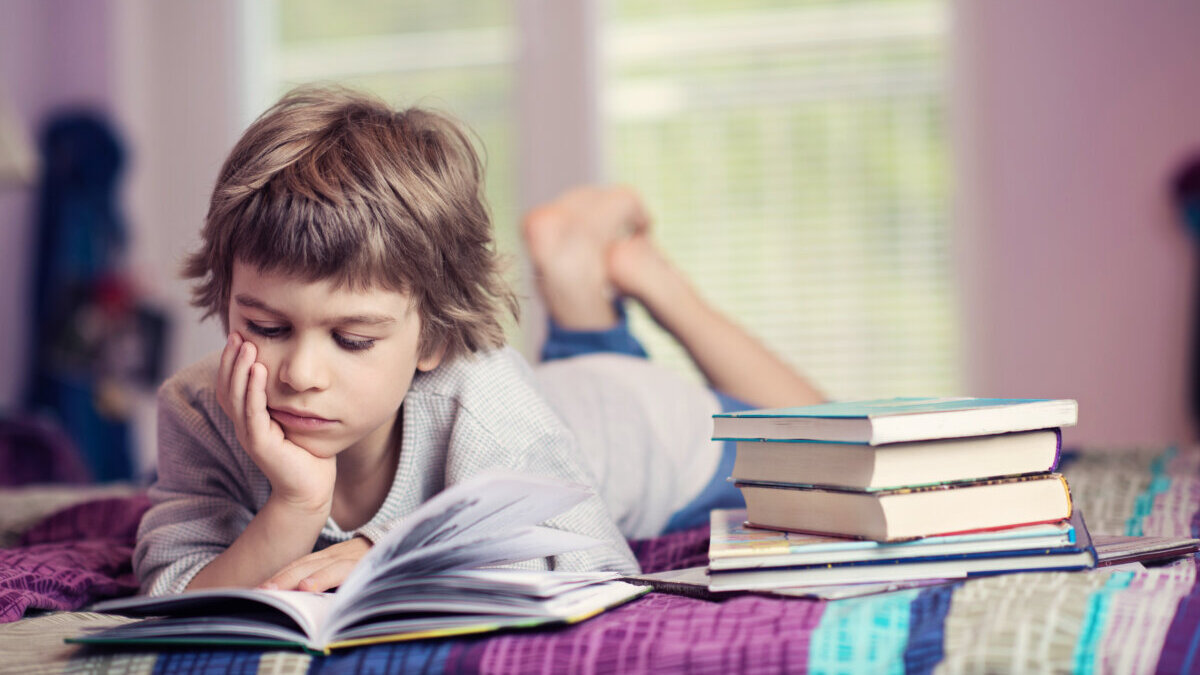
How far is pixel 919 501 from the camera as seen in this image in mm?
768

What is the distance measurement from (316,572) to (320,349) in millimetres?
181

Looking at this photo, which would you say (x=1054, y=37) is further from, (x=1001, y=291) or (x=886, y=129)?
(x=1001, y=291)

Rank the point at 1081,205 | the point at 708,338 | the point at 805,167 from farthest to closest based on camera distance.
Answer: the point at 805,167, the point at 1081,205, the point at 708,338

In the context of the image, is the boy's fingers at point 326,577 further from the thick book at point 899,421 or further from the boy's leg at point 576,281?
the boy's leg at point 576,281

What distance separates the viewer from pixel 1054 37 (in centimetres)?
287

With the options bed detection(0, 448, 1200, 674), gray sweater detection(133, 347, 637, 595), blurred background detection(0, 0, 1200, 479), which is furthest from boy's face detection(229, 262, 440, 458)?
blurred background detection(0, 0, 1200, 479)

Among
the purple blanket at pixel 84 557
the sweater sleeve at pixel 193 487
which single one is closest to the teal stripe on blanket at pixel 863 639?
the purple blanket at pixel 84 557

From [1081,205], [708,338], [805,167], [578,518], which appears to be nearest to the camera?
[578,518]

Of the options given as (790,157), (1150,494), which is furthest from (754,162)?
(1150,494)

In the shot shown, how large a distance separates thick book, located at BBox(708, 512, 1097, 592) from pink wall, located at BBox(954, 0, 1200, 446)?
2205 mm

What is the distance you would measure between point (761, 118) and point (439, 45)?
985mm

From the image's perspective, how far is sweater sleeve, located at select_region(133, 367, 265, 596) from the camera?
3.26 feet

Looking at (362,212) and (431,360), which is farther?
(431,360)

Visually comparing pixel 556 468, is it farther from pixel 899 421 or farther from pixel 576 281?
pixel 576 281
